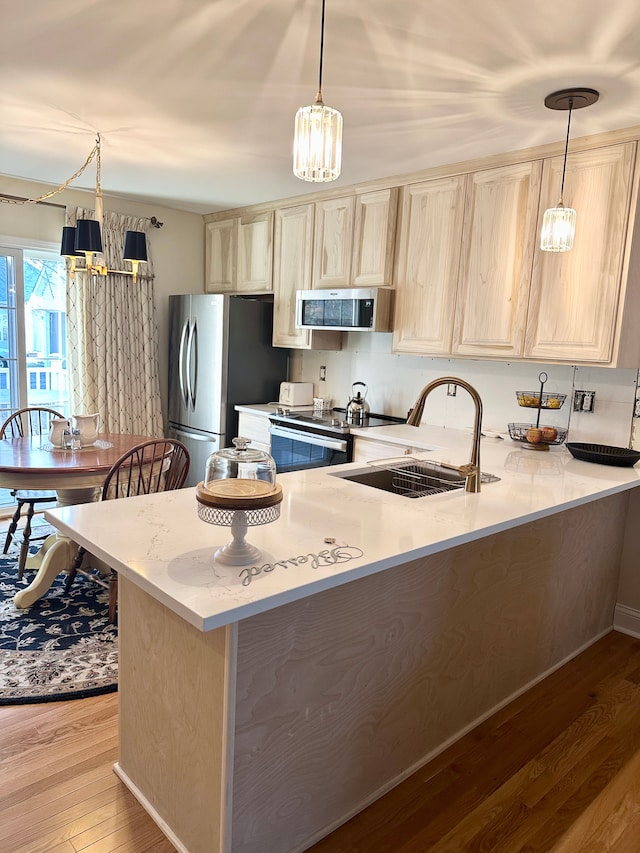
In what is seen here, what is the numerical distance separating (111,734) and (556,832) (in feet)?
4.87

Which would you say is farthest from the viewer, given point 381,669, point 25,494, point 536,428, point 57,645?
point 25,494

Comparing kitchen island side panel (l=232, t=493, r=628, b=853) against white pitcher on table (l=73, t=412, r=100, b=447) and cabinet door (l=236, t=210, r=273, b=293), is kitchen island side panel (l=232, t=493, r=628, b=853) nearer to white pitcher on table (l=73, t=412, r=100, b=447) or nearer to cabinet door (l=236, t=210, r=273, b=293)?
white pitcher on table (l=73, t=412, r=100, b=447)

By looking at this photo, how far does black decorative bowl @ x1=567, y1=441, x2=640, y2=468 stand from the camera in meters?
2.69

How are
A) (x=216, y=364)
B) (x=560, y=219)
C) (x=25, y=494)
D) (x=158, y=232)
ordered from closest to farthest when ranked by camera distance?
(x=560, y=219) → (x=25, y=494) → (x=216, y=364) → (x=158, y=232)

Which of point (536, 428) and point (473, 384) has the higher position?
point (473, 384)

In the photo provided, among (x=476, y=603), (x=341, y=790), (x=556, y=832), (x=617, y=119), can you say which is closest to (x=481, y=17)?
(x=617, y=119)

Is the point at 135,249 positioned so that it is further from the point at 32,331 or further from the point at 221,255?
the point at 221,255

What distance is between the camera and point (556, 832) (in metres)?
1.76

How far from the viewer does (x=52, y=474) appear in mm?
2807

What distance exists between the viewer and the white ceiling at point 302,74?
1.80 metres

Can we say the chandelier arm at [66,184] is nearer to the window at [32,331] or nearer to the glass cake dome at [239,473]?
the window at [32,331]

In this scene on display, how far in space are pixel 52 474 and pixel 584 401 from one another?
271cm

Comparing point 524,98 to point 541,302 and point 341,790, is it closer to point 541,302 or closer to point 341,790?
point 541,302

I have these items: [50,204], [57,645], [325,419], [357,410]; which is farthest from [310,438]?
[50,204]
